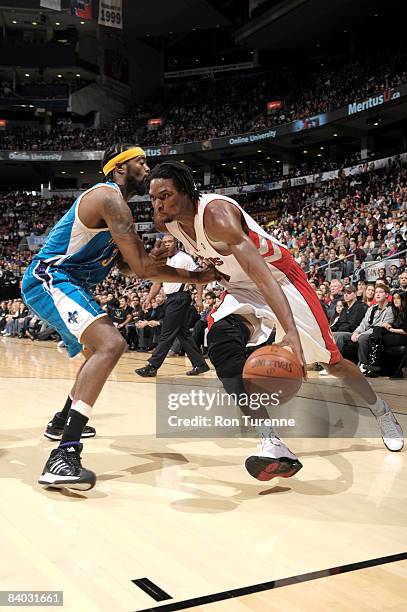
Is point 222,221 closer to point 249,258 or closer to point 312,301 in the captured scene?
point 249,258

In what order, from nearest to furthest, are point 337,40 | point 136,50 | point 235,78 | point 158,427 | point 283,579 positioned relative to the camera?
point 283,579 < point 158,427 < point 337,40 < point 235,78 < point 136,50

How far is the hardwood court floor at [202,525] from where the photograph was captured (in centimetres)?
166

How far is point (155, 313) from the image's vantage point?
10.5 meters

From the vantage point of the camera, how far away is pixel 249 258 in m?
2.47

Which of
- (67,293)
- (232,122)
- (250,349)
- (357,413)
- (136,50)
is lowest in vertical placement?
(357,413)

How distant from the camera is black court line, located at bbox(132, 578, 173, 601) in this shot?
1615 millimetres

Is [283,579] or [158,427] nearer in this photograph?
[283,579]

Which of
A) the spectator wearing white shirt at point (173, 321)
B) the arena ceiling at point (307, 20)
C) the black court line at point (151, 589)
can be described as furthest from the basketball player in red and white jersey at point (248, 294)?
the arena ceiling at point (307, 20)

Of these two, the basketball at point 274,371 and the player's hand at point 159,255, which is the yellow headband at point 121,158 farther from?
the basketball at point 274,371

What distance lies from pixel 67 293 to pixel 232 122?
2767cm

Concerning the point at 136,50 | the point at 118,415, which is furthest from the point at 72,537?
the point at 136,50

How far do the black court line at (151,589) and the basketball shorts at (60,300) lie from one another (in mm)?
1424

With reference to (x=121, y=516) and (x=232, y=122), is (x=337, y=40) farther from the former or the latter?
(x=121, y=516)

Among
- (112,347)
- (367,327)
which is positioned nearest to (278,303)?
(112,347)
